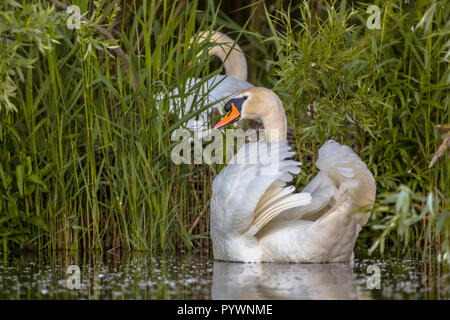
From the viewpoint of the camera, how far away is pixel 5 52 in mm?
5211

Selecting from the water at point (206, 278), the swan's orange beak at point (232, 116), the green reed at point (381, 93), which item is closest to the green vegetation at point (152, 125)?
the green reed at point (381, 93)

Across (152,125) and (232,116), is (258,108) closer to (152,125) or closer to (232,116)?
(232,116)

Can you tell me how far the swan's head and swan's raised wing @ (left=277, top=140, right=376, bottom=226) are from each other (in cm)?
47

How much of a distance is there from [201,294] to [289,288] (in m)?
0.52

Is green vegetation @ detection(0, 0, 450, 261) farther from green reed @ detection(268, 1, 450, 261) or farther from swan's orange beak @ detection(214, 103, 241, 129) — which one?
swan's orange beak @ detection(214, 103, 241, 129)

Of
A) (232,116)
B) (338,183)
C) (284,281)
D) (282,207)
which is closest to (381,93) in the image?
(338,183)

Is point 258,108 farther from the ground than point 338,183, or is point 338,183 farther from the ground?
point 258,108

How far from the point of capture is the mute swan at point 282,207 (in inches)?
229

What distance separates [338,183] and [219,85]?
2.17 m

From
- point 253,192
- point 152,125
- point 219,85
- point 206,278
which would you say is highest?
point 219,85

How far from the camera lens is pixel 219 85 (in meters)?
8.12

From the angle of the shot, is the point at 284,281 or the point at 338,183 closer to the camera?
the point at 284,281
